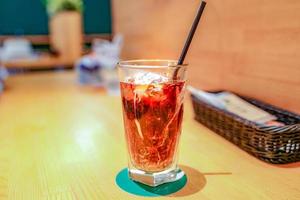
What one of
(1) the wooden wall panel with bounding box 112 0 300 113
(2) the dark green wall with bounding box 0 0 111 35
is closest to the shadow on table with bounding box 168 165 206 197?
(1) the wooden wall panel with bounding box 112 0 300 113

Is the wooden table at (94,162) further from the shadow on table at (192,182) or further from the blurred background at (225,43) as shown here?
the blurred background at (225,43)

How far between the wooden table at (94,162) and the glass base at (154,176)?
0.03m

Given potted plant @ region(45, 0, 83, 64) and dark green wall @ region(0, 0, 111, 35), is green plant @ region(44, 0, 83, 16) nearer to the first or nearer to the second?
potted plant @ region(45, 0, 83, 64)

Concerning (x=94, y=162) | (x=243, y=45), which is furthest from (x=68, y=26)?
(x=94, y=162)

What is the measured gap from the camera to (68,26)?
8.27 ft

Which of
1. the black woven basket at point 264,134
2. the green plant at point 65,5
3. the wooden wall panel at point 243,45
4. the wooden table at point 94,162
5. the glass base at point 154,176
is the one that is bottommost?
the wooden table at point 94,162

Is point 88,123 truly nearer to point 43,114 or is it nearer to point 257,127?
point 43,114

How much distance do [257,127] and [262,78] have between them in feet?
0.74

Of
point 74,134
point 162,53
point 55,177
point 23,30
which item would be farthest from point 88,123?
point 23,30

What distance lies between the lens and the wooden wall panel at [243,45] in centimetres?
66

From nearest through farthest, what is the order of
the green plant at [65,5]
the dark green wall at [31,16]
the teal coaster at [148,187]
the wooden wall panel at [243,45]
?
the teal coaster at [148,187] → the wooden wall panel at [243,45] → the green plant at [65,5] → the dark green wall at [31,16]

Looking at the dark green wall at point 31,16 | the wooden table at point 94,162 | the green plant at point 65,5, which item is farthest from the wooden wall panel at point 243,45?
the dark green wall at point 31,16

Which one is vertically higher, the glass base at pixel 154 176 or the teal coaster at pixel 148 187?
the glass base at pixel 154 176

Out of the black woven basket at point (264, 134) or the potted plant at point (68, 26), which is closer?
the black woven basket at point (264, 134)
